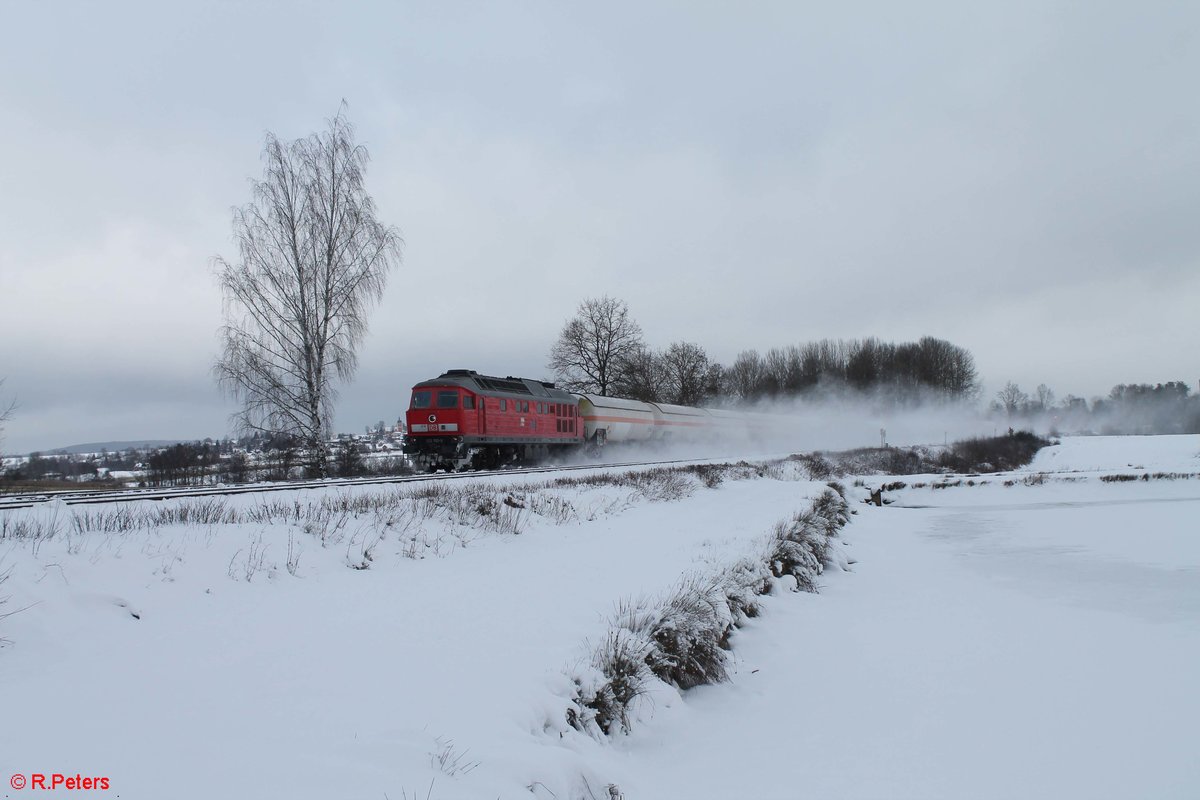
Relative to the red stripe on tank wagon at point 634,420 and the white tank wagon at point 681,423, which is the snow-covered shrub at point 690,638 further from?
the white tank wagon at point 681,423

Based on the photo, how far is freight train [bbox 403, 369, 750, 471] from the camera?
69.2 ft

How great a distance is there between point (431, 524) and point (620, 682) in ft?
16.7

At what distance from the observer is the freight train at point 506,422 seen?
21094mm

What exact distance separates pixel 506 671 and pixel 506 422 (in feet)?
61.6

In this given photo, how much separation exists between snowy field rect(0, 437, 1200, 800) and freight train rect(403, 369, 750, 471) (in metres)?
9.78

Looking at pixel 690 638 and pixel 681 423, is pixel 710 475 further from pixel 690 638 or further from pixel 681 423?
pixel 681 423

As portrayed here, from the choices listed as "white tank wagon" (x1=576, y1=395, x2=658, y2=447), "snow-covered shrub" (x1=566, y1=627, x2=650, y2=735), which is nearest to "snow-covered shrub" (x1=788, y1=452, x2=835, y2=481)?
"white tank wagon" (x1=576, y1=395, x2=658, y2=447)

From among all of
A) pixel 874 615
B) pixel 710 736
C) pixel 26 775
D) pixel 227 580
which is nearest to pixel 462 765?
pixel 26 775

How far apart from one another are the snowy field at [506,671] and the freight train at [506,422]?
385 inches

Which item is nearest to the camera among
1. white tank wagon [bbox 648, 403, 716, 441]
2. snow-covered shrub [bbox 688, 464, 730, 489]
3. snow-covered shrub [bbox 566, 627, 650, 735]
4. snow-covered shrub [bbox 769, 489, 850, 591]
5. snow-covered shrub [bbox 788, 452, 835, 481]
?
snow-covered shrub [bbox 566, 627, 650, 735]

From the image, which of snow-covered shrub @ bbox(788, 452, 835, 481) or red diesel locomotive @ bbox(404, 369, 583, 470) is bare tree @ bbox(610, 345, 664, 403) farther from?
red diesel locomotive @ bbox(404, 369, 583, 470)

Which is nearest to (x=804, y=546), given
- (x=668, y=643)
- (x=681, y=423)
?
(x=668, y=643)

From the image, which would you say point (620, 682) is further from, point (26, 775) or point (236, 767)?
point (26, 775)

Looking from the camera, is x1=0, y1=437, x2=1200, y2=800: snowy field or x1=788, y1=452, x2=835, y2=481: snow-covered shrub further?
x1=788, y1=452, x2=835, y2=481: snow-covered shrub
